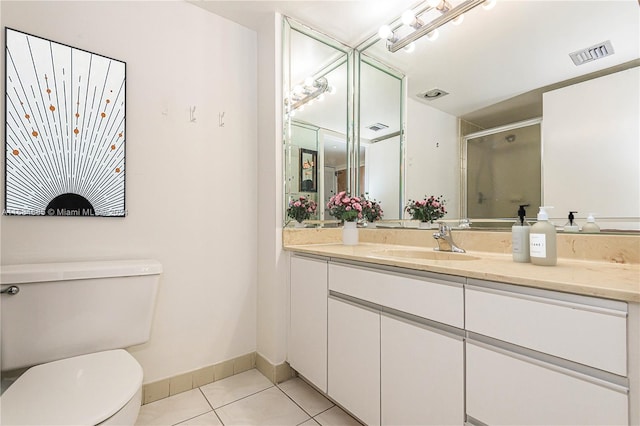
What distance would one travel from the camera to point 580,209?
47.6 inches

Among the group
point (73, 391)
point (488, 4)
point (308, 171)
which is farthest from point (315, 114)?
point (73, 391)

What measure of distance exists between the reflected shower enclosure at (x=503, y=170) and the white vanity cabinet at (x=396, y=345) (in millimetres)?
710

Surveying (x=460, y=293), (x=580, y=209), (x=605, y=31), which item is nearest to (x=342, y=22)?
(x=605, y=31)

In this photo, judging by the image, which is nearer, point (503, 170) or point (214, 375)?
point (503, 170)

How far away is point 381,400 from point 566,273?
818mm

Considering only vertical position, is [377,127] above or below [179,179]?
above

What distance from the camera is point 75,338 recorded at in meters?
1.23

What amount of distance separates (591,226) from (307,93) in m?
1.73

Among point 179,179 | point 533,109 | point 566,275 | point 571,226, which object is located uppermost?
point 533,109

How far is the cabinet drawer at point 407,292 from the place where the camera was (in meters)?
0.95

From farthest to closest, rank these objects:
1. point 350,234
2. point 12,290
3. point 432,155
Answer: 1. point 350,234
2. point 432,155
3. point 12,290

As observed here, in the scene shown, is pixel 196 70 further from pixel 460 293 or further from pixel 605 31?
pixel 605 31

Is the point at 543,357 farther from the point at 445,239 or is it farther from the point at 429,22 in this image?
the point at 429,22

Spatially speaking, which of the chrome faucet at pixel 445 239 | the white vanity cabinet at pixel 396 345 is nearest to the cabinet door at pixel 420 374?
the white vanity cabinet at pixel 396 345
